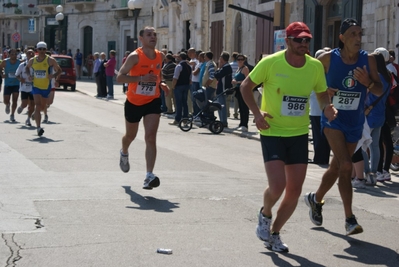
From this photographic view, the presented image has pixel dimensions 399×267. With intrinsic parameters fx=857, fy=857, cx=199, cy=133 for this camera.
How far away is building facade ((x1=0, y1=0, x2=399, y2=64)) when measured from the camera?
22.2 meters

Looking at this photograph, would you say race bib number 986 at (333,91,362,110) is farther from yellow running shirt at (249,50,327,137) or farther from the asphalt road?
the asphalt road

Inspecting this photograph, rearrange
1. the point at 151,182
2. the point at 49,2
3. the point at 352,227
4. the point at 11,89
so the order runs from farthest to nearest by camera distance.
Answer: the point at 49,2 → the point at 11,89 → the point at 151,182 → the point at 352,227

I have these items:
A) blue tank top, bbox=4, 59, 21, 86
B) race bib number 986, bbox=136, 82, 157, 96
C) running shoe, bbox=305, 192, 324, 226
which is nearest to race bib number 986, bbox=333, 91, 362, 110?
running shoe, bbox=305, 192, 324, 226

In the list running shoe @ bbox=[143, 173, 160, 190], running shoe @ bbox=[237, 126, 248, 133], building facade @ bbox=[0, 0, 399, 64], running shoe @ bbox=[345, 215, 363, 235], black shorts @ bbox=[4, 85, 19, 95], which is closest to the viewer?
running shoe @ bbox=[345, 215, 363, 235]

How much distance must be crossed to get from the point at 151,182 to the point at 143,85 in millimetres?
1190

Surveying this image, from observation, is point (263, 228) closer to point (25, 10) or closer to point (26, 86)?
point (26, 86)

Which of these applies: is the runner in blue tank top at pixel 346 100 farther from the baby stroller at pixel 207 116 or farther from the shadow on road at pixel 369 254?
the baby stroller at pixel 207 116

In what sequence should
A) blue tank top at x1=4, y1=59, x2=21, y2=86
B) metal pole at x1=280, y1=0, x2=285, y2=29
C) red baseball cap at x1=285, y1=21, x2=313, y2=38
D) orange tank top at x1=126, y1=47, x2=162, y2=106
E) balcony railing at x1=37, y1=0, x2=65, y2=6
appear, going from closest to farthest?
red baseball cap at x1=285, y1=21, x2=313, y2=38 < orange tank top at x1=126, y1=47, x2=162, y2=106 < metal pole at x1=280, y1=0, x2=285, y2=29 < blue tank top at x1=4, y1=59, x2=21, y2=86 < balcony railing at x1=37, y1=0, x2=65, y2=6

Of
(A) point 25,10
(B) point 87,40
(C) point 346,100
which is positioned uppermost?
(A) point 25,10

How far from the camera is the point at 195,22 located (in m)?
37.4

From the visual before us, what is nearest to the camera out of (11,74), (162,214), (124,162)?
(162,214)

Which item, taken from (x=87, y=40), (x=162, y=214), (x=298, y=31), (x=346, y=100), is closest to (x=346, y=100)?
(x=346, y=100)

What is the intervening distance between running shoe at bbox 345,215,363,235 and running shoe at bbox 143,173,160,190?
8.94ft

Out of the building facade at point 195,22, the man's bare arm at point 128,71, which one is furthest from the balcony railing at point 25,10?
the man's bare arm at point 128,71
